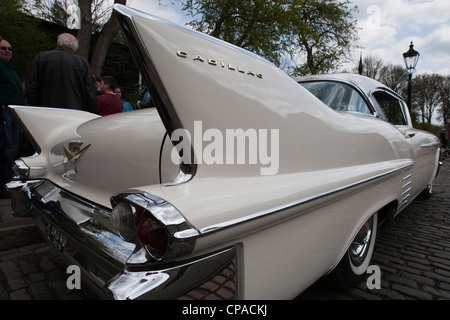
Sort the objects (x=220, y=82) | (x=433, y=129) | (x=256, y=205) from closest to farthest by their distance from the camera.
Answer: (x=256, y=205) → (x=220, y=82) → (x=433, y=129)

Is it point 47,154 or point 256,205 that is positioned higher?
point 47,154

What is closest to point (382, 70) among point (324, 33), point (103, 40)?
point (324, 33)

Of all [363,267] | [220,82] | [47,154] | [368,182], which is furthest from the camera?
[363,267]

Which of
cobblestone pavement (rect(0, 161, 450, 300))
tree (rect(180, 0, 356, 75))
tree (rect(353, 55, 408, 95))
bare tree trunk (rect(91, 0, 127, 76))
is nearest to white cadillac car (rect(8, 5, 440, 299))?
cobblestone pavement (rect(0, 161, 450, 300))

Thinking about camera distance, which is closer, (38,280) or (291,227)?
(291,227)

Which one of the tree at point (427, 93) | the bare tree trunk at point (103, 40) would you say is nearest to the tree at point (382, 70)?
the tree at point (427, 93)

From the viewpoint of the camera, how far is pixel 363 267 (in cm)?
209

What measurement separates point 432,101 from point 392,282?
165 feet

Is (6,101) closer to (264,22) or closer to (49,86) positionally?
(49,86)

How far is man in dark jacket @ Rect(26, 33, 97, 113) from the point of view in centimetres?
306

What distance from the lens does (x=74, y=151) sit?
1.64 metres

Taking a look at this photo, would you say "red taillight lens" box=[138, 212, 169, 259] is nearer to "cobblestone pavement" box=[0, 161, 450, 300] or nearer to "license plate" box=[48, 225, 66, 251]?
"cobblestone pavement" box=[0, 161, 450, 300]

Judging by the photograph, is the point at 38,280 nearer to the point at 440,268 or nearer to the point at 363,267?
the point at 363,267
